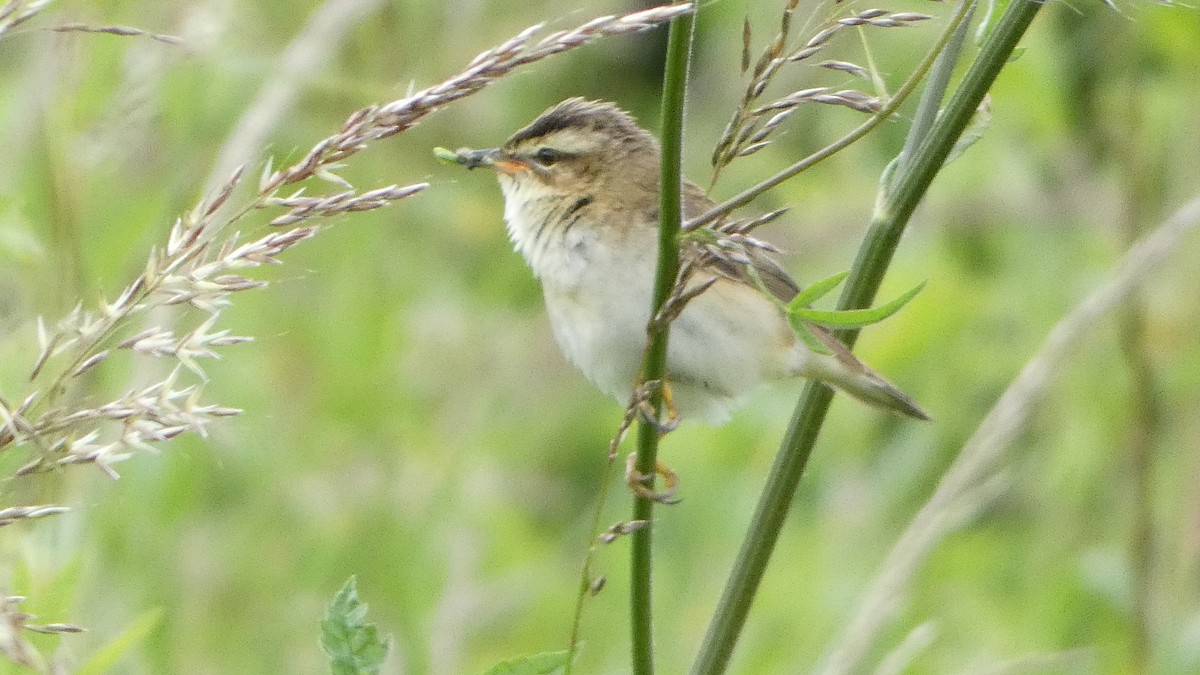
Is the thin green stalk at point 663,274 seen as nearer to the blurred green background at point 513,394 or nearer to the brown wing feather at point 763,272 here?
the brown wing feather at point 763,272

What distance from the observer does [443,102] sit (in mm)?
1508

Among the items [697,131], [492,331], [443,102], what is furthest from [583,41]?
[697,131]

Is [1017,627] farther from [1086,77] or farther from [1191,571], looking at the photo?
[1086,77]

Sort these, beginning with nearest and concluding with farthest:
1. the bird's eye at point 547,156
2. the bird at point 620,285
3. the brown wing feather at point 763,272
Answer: the brown wing feather at point 763,272 → the bird at point 620,285 → the bird's eye at point 547,156

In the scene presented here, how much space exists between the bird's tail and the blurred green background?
394 mm

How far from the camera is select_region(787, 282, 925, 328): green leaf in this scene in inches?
58.0

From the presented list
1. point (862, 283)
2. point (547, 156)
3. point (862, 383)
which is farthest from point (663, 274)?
point (547, 156)

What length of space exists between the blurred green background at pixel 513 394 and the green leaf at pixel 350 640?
1151mm

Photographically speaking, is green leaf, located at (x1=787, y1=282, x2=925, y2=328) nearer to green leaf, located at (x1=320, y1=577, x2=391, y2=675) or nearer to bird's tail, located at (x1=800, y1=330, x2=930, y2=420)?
green leaf, located at (x1=320, y1=577, x2=391, y2=675)

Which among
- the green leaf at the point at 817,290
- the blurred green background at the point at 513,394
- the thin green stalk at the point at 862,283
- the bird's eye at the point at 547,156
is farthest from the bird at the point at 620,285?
the green leaf at the point at 817,290

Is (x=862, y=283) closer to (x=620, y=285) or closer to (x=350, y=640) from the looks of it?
(x=350, y=640)

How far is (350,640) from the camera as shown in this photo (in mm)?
1525

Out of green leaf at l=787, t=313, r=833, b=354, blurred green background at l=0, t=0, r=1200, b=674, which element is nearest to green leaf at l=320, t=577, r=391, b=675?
green leaf at l=787, t=313, r=833, b=354

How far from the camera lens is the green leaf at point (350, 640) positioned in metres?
1.51
